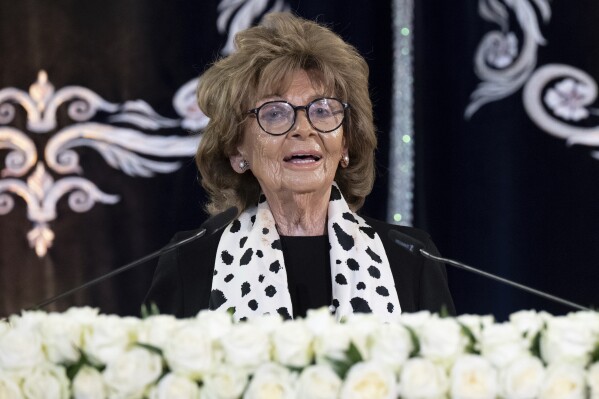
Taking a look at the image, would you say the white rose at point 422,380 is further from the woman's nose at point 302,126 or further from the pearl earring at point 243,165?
the pearl earring at point 243,165

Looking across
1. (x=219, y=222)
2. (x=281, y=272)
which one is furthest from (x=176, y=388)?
(x=281, y=272)

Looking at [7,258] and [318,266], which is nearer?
[318,266]

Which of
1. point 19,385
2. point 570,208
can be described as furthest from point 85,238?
point 19,385

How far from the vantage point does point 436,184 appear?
10.7 ft

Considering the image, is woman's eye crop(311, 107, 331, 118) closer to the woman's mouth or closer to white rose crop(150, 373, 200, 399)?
the woman's mouth

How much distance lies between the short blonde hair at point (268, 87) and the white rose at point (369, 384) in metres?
1.31

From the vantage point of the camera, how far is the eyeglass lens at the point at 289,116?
2.37m

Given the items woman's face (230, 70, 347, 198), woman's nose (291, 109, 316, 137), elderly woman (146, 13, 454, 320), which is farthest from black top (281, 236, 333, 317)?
woman's nose (291, 109, 316, 137)

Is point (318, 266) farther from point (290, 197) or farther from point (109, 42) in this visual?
point (109, 42)

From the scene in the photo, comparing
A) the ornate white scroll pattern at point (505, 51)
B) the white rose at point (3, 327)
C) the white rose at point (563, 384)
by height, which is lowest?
the white rose at point (563, 384)

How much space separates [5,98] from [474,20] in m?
1.49

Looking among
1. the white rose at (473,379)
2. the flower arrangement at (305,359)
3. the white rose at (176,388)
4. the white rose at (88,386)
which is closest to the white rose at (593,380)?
the flower arrangement at (305,359)

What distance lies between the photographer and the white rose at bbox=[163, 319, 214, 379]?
1.18m

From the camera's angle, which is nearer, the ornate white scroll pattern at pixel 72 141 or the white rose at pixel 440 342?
the white rose at pixel 440 342
